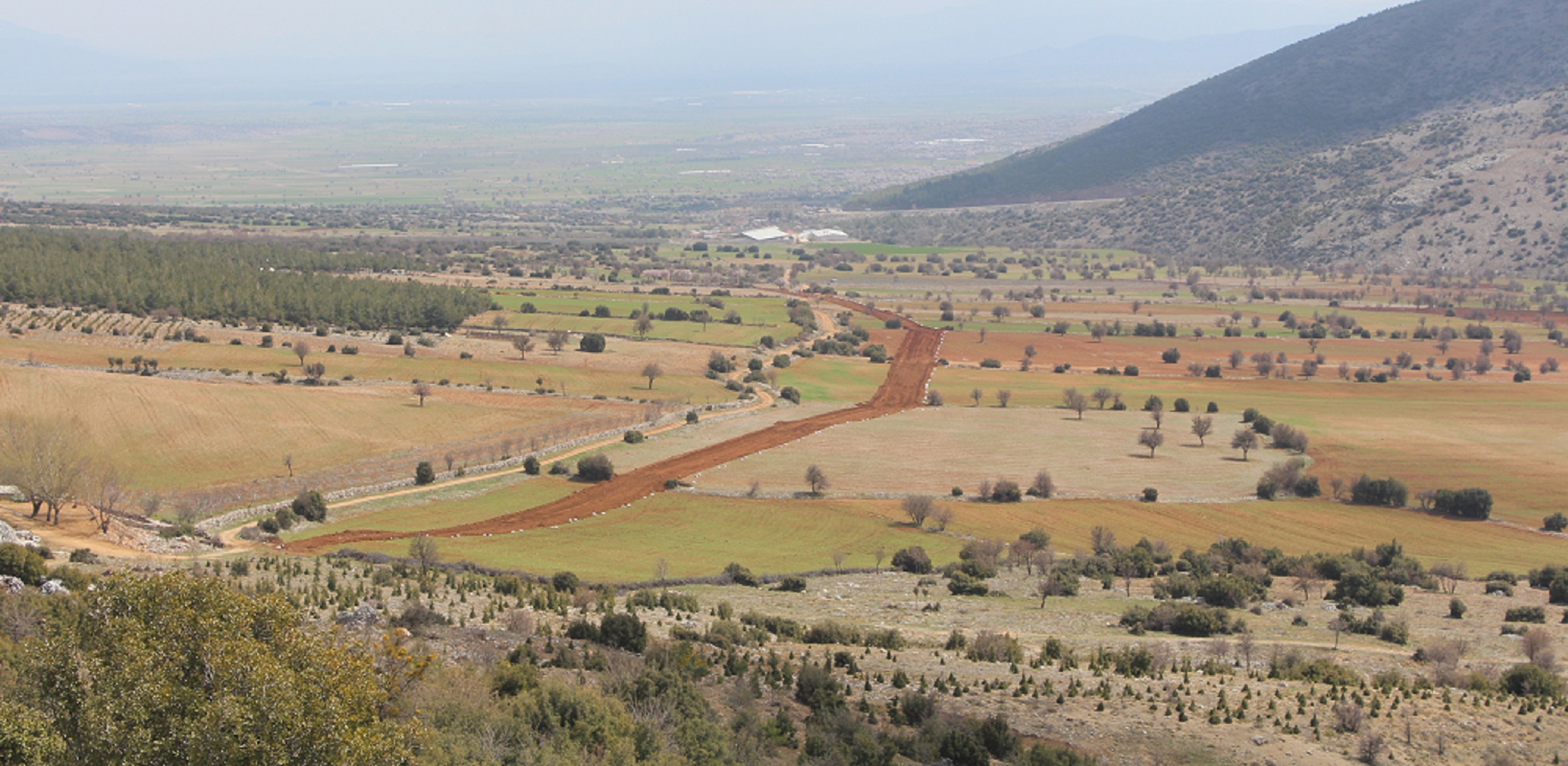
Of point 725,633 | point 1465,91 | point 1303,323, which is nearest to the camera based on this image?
point 725,633

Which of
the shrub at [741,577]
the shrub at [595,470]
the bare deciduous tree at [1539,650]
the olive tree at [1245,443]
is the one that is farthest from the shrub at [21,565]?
the olive tree at [1245,443]

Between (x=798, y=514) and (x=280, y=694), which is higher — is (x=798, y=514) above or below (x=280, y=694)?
below

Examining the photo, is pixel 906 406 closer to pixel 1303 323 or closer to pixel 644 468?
pixel 644 468

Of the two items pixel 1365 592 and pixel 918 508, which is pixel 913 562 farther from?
pixel 1365 592

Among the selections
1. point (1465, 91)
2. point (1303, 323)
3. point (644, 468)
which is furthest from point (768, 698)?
point (1465, 91)

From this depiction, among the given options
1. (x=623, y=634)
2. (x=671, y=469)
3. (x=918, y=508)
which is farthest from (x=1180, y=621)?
(x=671, y=469)

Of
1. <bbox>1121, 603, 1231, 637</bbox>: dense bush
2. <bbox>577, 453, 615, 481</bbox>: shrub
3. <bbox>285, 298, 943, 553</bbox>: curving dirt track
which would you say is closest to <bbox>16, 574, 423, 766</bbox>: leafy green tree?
<bbox>1121, 603, 1231, 637</bbox>: dense bush
